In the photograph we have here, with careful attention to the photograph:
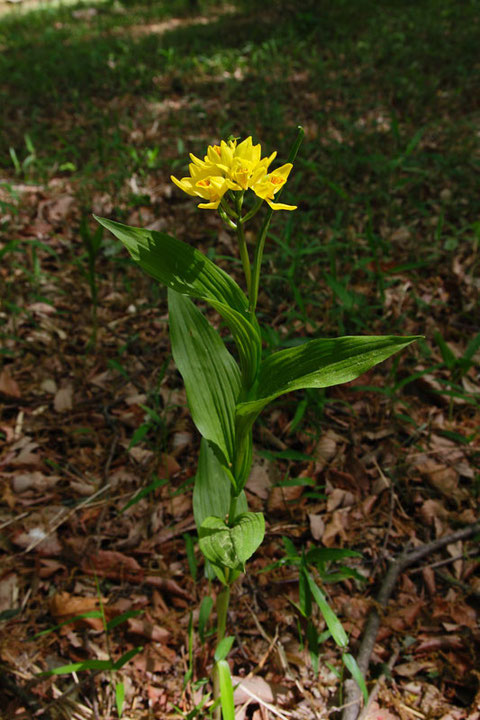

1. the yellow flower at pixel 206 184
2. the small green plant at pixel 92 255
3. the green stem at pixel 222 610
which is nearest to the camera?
the yellow flower at pixel 206 184

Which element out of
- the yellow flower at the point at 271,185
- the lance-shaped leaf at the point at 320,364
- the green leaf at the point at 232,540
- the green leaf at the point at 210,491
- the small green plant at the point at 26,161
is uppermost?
the yellow flower at the point at 271,185

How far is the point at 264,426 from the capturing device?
2086 millimetres

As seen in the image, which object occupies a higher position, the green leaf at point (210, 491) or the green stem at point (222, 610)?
the green leaf at point (210, 491)

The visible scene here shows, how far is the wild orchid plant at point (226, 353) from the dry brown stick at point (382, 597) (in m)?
0.39

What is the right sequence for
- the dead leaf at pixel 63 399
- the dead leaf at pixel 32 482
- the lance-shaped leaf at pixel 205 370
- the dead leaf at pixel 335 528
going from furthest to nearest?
1. the dead leaf at pixel 63 399
2. the dead leaf at pixel 32 482
3. the dead leaf at pixel 335 528
4. the lance-shaped leaf at pixel 205 370

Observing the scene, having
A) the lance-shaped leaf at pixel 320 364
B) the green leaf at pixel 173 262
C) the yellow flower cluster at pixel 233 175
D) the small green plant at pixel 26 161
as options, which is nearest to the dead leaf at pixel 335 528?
the lance-shaped leaf at pixel 320 364

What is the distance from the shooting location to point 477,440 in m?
2.01

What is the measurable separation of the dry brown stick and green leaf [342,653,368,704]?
0.04 meters

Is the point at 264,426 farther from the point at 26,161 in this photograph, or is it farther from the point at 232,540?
the point at 26,161

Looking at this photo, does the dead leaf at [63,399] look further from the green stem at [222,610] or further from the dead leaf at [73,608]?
the green stem at [222,610]

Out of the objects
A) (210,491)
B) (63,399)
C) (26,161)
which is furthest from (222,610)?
(26,161)

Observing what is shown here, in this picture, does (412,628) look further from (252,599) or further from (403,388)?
(403,388)

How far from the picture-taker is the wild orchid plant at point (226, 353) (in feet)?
3.34

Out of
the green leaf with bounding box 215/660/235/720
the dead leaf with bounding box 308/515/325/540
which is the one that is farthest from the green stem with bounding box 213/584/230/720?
the dead leaf with bounding box 308/515/325/540
